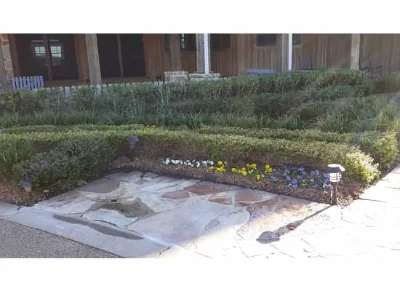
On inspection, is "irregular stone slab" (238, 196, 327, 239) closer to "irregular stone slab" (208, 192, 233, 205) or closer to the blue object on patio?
"irregular stone slab" (208, 192, 233, 205)

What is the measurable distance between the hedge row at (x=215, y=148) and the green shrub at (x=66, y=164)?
58 millimetres

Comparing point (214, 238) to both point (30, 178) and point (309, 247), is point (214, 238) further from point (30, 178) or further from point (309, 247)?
point (30, 178)

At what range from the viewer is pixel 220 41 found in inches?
495

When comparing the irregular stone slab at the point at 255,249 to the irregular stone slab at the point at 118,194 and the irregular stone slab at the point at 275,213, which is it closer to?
the irregular stone slab at the point at 275,213

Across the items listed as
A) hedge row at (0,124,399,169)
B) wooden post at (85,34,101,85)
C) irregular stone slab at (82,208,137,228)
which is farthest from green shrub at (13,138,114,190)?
wooden post at (85,34,101,85)

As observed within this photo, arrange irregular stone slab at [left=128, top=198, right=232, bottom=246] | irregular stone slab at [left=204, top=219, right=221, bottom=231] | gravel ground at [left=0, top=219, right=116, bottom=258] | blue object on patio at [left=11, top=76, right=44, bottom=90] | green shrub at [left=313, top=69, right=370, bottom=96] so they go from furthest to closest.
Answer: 1. blue object on patio at [left=11, top=76, right=44, bottom=90]
2. green shrub at [left=313, top=69, right=370, bottom=96]
3. irregular stone slab at [left=204, top=219, right=221, bottom=231]
4. irregular stone slab at [left=128, top=198, right=232, bottom=246]
5. gravel ground at [left=0, top=219, right=116, bottom=258]

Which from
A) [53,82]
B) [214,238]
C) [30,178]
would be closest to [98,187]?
[30,178]

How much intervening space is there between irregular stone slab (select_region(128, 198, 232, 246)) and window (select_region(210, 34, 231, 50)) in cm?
951

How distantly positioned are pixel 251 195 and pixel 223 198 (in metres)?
0.28

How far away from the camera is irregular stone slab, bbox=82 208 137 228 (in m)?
3.29

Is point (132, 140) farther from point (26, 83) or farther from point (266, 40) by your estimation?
point (266, 40)
